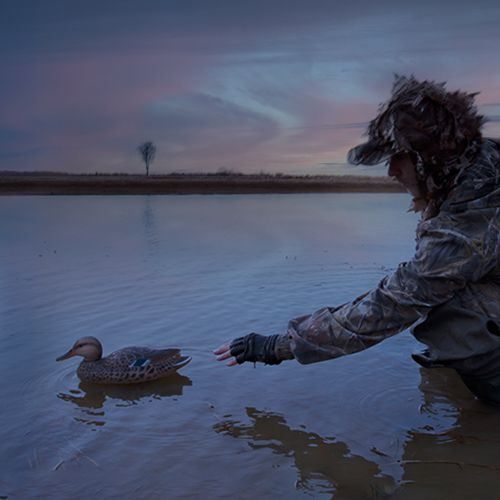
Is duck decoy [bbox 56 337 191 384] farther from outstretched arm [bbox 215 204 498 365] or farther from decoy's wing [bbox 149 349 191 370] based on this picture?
outstretched arm [bbox 215 204 498 365]

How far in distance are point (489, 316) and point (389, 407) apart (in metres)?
0.97

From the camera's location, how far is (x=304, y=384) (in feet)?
14.8

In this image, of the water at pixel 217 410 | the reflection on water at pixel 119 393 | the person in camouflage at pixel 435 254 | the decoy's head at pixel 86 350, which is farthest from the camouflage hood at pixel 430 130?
the decoy's head at pixel 86 350

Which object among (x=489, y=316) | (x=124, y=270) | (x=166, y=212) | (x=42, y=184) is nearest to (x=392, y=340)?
(x=489, y=316)

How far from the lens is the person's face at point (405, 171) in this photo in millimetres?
3508

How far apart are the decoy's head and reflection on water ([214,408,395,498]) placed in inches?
63.9

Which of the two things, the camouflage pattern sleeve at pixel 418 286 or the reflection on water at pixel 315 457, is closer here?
the reflection on water at pixel 315 457

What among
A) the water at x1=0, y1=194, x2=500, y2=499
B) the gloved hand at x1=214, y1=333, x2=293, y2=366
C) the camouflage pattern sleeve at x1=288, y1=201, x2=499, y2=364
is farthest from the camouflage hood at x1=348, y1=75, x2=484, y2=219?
the water at x1=0, y1=194, x2=500, y2=499

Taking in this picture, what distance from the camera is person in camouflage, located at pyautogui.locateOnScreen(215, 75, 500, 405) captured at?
3332 millimetres

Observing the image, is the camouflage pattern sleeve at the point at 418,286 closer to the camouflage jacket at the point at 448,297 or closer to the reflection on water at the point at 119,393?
the camouflage jacket at the point at 448,297

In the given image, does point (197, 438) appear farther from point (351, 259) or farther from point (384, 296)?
point (351, 259)

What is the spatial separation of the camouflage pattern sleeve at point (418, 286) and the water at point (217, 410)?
22.7 inches

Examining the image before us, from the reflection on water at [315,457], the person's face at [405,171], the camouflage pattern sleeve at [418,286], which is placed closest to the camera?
the reflection on water at [315,457]

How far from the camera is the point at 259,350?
12.0ft
